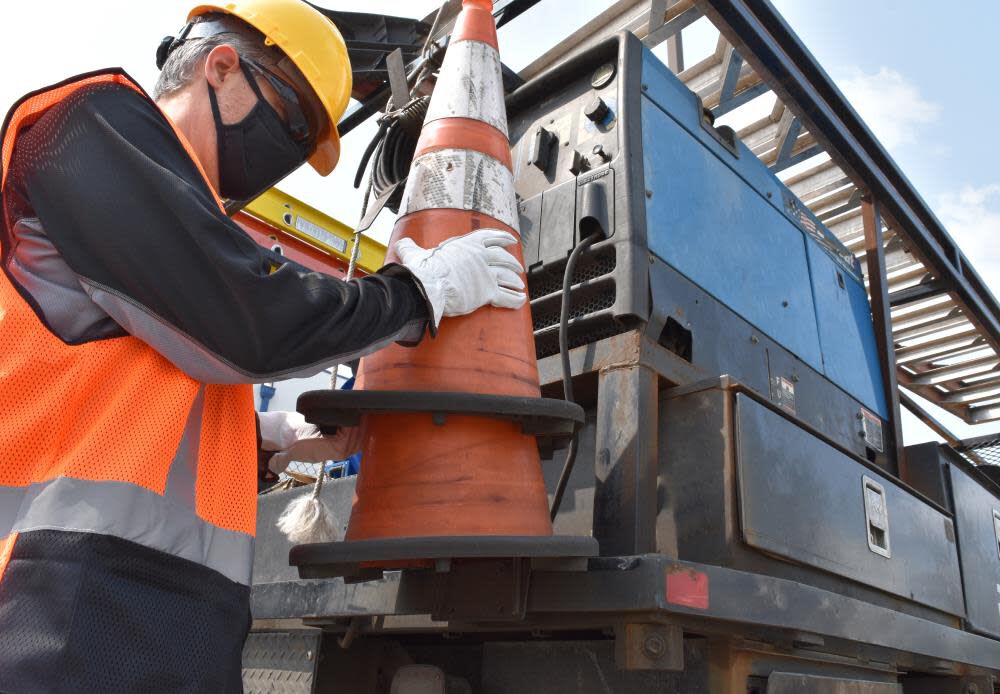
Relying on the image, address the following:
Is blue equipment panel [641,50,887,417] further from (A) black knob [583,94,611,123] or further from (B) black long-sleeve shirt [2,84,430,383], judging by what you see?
(B) black long-sleeve shirt [2,84,430,383]

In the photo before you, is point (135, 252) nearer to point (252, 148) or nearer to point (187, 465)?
point (187, 465)

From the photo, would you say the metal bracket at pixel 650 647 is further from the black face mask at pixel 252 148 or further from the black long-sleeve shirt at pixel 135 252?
the black face mask at pixel 252 148

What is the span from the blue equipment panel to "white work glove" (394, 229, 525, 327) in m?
0.64

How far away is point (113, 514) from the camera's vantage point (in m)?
→ 1.15

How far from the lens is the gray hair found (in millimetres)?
1662

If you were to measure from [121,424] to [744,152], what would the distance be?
2.61 meters

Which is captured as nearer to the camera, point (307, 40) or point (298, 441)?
point (307, 40)

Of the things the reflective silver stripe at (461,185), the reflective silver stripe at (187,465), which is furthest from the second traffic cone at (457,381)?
the reflective silver stripe at (187,465)

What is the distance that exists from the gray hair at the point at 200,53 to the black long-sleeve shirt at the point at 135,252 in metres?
0.32

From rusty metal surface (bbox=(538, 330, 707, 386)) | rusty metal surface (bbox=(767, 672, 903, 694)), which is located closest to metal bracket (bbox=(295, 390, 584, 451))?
rusty metal surface (bbox=(538, 330, 707, 386))

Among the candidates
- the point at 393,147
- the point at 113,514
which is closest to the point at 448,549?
the point at 113,514

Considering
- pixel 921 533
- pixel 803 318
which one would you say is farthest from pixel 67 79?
pixel 921 533

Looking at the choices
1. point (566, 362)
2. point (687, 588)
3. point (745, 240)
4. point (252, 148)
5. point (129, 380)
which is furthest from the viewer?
point (745, 240)

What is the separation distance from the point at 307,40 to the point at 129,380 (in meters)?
0.91
